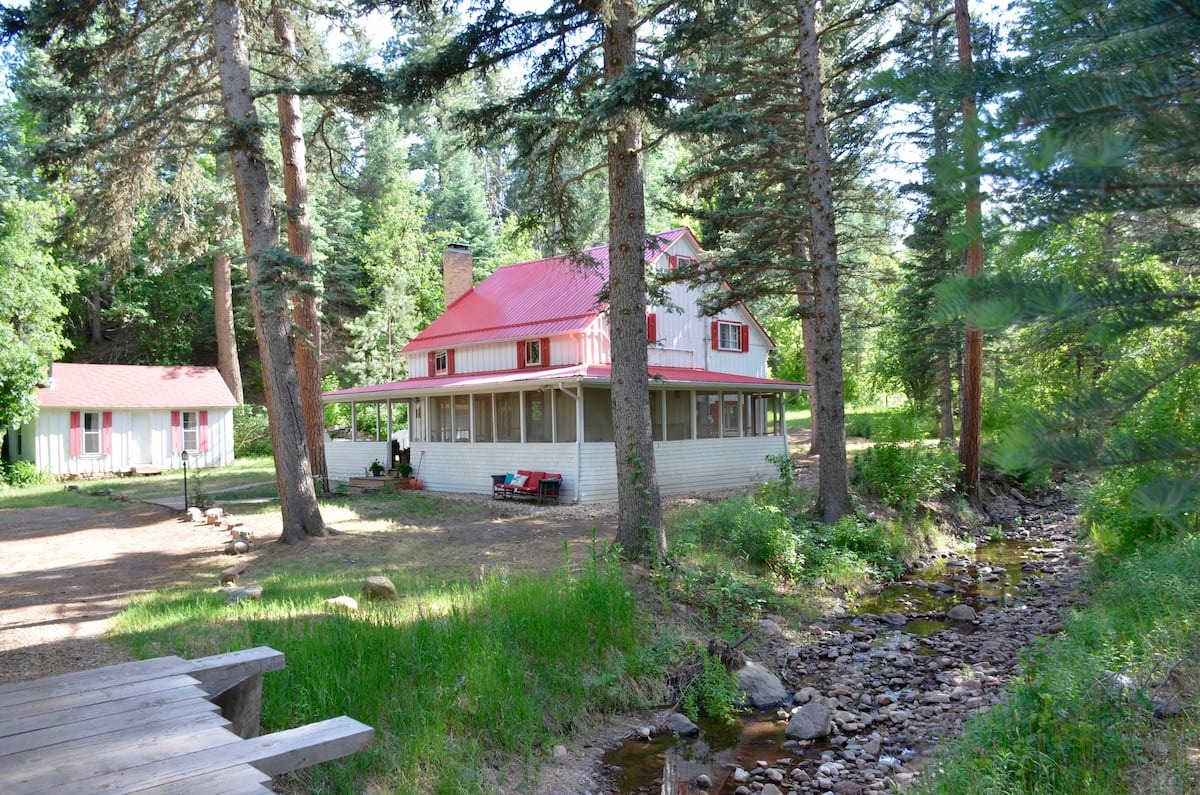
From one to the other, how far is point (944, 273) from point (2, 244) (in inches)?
1101

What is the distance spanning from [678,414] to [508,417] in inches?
181

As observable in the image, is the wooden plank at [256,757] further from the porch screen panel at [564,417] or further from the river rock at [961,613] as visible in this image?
the porch screen panel at [564,417]

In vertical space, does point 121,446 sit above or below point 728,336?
below

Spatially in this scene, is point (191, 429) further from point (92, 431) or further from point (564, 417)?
point (564, 417)

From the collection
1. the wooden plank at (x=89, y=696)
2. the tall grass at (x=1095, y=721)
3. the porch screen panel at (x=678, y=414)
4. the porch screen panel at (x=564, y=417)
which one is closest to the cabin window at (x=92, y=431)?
the porch screen panel at (x=564, y=417)

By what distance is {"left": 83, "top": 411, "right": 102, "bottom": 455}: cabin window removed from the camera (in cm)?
2764

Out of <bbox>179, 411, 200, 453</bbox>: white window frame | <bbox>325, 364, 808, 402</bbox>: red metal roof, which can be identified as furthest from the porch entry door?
<bbox>325, 364, 808, 402</bbox>: red metal roof

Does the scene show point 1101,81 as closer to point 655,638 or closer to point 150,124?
point 655,638

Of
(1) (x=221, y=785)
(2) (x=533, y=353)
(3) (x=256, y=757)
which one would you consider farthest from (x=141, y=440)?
(1) (x=221, y=785)

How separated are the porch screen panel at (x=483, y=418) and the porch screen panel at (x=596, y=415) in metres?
3.07

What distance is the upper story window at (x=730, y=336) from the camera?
23891 millimetres

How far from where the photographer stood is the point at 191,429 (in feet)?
99.5

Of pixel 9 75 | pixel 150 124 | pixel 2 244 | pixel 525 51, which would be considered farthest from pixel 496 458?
pixel 9 75

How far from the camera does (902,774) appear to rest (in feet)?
18.3
